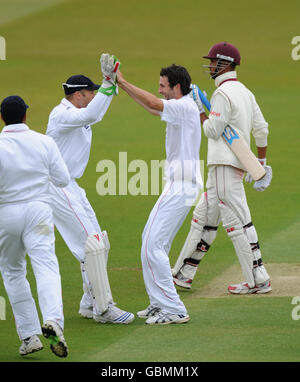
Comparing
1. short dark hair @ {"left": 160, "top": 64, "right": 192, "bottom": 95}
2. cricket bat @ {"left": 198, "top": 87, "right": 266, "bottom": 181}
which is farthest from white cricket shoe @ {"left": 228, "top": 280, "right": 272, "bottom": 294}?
short dark hair @ {"left": 160, "top": 64, "right": 192, "bottom": 95}

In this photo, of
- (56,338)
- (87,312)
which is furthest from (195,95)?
(56,338)

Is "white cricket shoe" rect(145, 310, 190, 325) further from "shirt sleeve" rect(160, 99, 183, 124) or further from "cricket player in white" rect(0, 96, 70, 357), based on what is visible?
"shirt sleeve" rect(160, 99, 183, 124)

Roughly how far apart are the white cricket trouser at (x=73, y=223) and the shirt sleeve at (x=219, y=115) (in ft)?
4.66

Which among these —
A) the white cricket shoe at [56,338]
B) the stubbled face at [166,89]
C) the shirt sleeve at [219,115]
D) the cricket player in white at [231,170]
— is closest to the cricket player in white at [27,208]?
the white cricket shoe at [56,338]

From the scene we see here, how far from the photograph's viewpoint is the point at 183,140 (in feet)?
26.0

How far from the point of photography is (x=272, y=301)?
8.48 meters

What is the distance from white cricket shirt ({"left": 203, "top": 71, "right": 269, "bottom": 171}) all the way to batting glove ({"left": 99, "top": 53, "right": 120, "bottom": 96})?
47.5 inches

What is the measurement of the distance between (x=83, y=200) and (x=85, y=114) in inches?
32.4

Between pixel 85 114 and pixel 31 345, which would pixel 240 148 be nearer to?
pixel 85 114

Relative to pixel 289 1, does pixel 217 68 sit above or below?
below

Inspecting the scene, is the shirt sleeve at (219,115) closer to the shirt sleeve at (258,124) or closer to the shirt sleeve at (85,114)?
the shirt sleeve at (258,124)
